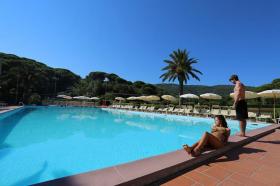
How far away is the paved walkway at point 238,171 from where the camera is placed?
224 cm

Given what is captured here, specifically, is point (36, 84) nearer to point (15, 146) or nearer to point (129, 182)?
point (15, 146)

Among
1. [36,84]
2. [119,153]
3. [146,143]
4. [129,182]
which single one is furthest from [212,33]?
[36,84]

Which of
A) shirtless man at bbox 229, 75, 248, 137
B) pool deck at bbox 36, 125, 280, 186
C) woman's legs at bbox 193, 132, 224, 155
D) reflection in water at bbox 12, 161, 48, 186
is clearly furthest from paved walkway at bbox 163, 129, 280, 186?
reflection in water at bbox 12, 161, 48, 186

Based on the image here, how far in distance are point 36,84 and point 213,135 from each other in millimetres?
36634

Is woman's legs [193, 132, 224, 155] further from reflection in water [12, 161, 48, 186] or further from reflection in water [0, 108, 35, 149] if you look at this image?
reflection in water [0, 108, 35, 149]

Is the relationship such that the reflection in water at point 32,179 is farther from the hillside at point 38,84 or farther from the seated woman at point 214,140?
the hillside at point 38,84

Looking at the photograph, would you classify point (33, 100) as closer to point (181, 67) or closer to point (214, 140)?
point (181, 67)

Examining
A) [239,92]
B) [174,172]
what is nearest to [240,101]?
[239,92]

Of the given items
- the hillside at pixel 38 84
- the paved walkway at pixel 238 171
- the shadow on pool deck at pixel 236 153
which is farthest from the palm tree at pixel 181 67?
the paved walkway at pixel 238 171

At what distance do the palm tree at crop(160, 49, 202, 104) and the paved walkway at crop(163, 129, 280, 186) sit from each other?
64.9 ft

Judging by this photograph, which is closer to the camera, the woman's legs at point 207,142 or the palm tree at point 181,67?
the woman's legs at point 207,142

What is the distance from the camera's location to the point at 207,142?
3131 millimetres

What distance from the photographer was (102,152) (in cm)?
564

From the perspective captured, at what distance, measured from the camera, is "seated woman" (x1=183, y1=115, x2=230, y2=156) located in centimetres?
285
